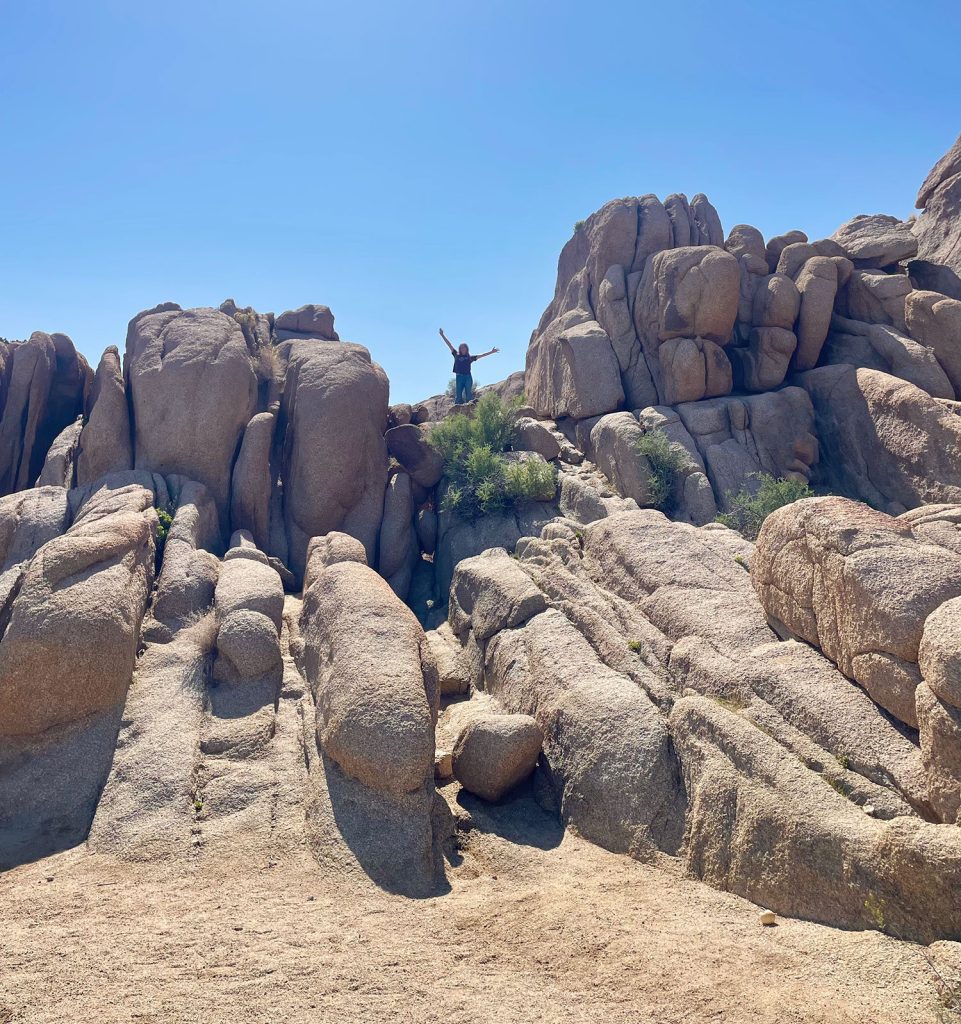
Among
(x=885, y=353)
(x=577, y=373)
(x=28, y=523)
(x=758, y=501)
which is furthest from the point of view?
(x=577, y=373)

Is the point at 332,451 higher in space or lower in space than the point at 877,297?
lower

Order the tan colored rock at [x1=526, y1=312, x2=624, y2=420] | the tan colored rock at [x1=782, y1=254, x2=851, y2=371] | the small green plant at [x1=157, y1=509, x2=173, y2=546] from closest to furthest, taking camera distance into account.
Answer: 1. the small green plant at [x1=157, y1=509, x2=173, y2=546]
2. the tan colored rock at [x1=782, y1=254, x2=851, y2=371]
3. the tan colored rock at [x1=526, y1=312, x2=624, y2=420]

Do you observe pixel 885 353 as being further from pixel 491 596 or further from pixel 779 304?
pixel 491 596

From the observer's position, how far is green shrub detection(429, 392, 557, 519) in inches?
858

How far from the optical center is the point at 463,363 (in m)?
30.5

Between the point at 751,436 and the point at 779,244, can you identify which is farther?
the point at 779,244

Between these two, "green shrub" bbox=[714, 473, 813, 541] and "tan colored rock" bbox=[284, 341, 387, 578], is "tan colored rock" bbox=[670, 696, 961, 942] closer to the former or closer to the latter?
"green shrub" bbox=[714, 473, 813, 541]

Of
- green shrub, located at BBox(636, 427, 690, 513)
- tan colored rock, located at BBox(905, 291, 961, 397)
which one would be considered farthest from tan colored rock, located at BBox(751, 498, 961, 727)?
tan colored rock, located at BBox(905, 291, 961, 397)

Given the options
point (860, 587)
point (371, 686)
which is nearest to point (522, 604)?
point (371, 686)

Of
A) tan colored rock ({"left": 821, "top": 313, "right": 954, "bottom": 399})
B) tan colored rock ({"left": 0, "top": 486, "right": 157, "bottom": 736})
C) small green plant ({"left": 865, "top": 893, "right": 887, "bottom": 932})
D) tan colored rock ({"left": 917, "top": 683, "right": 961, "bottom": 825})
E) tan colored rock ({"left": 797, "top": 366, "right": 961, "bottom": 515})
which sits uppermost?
tan colored rock ({"left": 821, "top": 313, "right": 954, "bottom": 399})

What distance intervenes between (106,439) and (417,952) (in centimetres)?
1615

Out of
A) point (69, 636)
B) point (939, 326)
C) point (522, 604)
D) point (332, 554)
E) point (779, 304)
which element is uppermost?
point (779, 304)

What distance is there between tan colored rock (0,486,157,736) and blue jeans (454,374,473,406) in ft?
59.8

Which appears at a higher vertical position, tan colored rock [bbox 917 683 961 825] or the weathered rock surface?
the weathered rock surface
